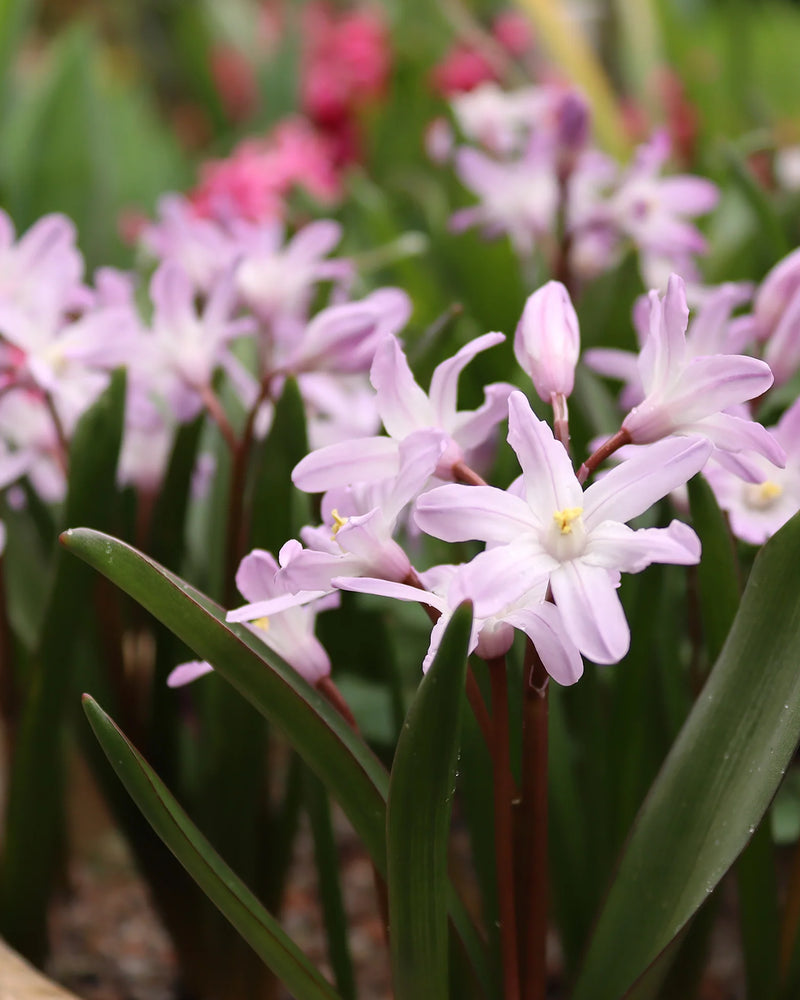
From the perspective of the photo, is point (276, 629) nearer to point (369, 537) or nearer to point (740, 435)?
point (369, 537)

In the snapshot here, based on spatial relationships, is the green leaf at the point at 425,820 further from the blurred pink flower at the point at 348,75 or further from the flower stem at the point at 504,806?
the blurred pink flower at the point at 348,75

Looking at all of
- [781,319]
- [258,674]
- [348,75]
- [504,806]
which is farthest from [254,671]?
[348,75]

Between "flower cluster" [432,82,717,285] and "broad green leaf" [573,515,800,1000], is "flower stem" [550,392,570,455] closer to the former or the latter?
"broad green leaf" [573,515,800,1000]

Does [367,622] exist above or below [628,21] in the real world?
below

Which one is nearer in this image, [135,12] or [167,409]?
[167,409]

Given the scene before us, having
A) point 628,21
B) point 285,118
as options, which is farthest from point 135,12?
point 628,21

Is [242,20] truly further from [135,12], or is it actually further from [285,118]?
[135,12]

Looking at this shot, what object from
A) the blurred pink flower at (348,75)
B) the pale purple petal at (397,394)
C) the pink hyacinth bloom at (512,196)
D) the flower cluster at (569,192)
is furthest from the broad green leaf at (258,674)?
the blurred pink flower at (348,75)
